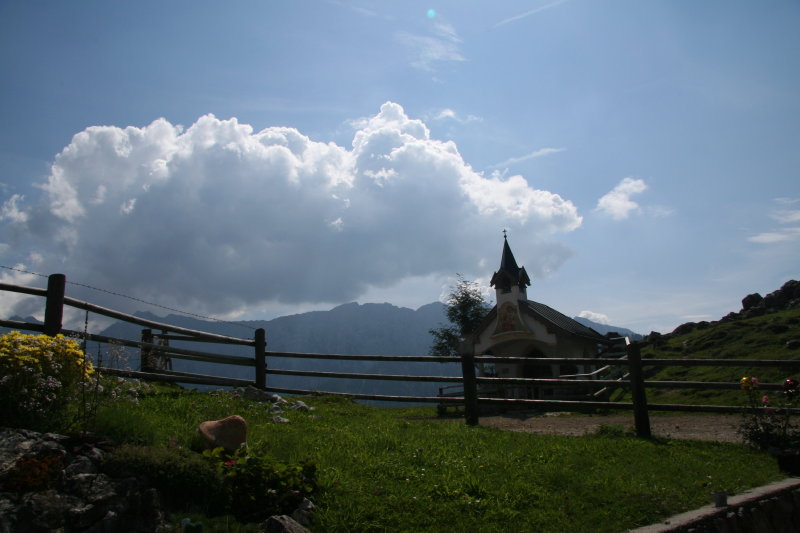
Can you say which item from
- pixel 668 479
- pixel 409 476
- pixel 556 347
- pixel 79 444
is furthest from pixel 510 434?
pixel 556 347

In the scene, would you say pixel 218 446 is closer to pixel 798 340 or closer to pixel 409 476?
pixel 409 476

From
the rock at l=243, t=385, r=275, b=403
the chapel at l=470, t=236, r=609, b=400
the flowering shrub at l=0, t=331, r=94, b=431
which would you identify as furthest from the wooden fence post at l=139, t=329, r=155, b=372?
the chapel at l=470, t=236, r=609, b=400

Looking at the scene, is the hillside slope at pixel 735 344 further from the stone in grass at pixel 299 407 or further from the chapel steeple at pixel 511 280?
the stone in grass at pixel 299 407

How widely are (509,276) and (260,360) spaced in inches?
723

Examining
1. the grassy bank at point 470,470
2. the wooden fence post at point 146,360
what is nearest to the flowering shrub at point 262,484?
the grassy bank at point 470,470

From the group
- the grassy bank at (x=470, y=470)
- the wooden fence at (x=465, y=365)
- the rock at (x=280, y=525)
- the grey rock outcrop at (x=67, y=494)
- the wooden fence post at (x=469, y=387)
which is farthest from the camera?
the wooden fence post at (x=469, y=387)

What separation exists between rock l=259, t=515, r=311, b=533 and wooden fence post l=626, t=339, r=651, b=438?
719 cm

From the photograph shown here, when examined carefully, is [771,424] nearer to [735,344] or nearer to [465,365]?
[465,365]

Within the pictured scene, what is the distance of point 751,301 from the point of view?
3619 centimetres

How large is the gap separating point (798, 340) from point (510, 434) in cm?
2024

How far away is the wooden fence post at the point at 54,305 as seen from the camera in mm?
9000

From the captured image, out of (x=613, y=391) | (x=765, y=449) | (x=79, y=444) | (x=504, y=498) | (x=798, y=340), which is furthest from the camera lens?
(x=613, y=391)

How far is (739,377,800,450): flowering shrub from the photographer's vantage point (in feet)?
27.6

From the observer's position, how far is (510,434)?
9562 mm
